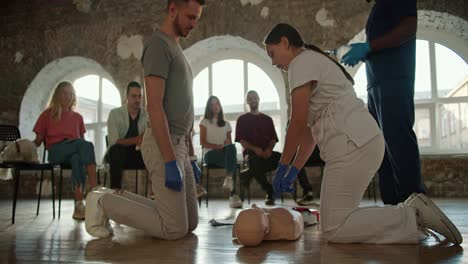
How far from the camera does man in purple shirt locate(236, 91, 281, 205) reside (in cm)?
427

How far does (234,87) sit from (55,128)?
3116 mm

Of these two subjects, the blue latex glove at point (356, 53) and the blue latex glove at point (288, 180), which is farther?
the blue latex glove at point (356, 53)

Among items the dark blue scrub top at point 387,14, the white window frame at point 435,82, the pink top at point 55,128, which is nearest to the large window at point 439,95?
the white window frame at point 435,82

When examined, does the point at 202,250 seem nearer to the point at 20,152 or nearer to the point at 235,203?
the point at 20,152

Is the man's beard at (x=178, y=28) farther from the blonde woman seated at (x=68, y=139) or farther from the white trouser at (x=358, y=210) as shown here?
the blonde woman seated at (x=68, y=139)

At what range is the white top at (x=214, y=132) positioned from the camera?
4.52 meters

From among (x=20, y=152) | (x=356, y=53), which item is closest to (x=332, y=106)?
(x=356, y=53)

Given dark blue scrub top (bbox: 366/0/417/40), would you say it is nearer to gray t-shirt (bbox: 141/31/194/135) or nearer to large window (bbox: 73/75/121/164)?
gray t-shirt (bbox: 141/31/194/135)

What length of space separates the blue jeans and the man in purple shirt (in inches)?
67.7

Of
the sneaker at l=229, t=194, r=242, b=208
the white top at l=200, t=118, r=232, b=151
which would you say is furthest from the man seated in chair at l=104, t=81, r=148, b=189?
the white top at l=200, t=118, r=232, b=151

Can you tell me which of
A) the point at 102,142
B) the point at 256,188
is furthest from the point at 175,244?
the point at 102,142

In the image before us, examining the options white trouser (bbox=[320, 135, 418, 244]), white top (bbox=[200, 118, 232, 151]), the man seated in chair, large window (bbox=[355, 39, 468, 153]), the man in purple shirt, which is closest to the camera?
white trouser (bbox=[320, 135, 418, 244])

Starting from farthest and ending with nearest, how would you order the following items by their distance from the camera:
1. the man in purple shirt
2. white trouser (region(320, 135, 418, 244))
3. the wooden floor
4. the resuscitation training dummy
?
1. the man in purple shirt
2. the resuscitation training dummy
3. white trouser (region(320, 135, 418, 244))
4. the wooden floor

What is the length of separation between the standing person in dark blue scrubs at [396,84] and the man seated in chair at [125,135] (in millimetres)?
1992
